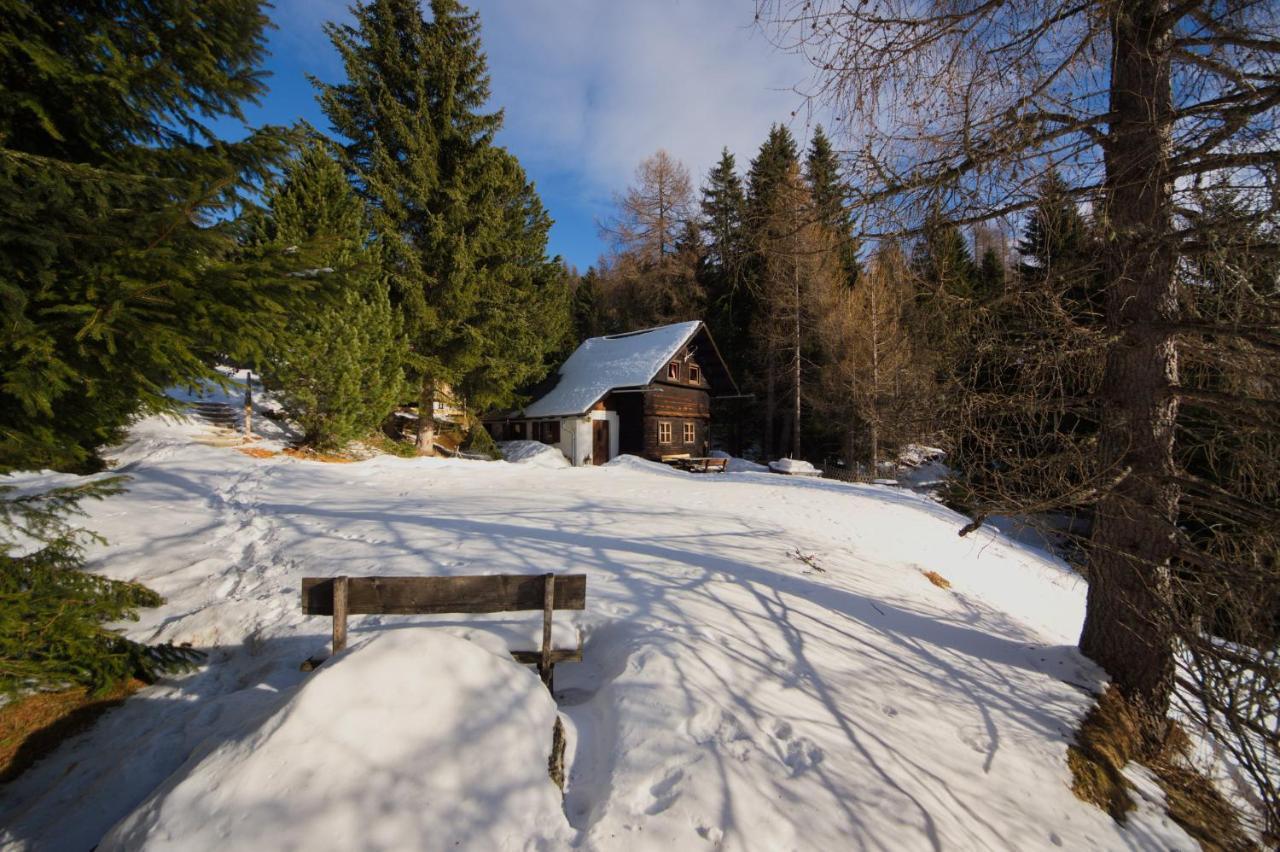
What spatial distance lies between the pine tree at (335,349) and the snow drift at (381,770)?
1344 cm

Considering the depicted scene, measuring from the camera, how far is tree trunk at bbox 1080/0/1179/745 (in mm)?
4004

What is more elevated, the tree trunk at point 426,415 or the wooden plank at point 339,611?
the tree trunk at point 426,415

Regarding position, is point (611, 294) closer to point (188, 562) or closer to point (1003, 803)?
point (188, 562)

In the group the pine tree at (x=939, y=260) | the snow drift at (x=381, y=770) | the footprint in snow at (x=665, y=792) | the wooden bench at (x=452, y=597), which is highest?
the pine tree at (x=939, y=260)

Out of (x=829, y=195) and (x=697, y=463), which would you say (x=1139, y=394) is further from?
(x=697, y=463)

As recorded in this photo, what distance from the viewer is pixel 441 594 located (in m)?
3.78

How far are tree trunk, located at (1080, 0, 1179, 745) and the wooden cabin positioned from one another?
17.7 meters

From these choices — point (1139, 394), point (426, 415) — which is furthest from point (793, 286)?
point (1139, 394)

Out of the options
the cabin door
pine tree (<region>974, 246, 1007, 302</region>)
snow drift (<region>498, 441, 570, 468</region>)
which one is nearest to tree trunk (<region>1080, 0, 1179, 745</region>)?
pine tree (<region>974, 246, 1007, 302</region>)

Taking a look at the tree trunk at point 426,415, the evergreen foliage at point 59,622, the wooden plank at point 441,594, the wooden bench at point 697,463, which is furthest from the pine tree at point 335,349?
the wooden plank at point 441,594

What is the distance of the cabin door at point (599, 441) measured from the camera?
909 inches

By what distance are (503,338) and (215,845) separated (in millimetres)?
20118

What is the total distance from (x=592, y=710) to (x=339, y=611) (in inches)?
74.7

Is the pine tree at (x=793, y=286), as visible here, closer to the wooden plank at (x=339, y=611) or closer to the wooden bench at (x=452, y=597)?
the wooden bench at (x=452, y=597)
